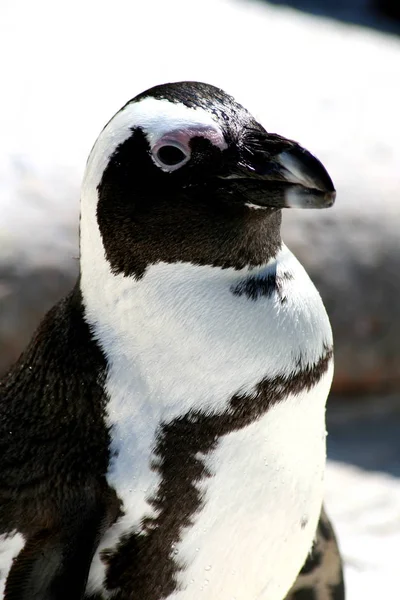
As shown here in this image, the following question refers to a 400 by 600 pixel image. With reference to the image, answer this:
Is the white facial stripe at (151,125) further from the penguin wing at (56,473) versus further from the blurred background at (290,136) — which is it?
the blurred background at (290,136)

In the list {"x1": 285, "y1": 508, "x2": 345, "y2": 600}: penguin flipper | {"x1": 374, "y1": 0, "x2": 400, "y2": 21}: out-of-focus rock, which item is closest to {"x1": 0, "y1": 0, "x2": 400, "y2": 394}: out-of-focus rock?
{"x1": 374, "y1": 0, "x2": 400, "y2": 21}: out-of-focus rock

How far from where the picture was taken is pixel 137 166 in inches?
63.8

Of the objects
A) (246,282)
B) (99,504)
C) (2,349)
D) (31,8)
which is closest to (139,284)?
(246,282)

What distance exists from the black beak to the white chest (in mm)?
146

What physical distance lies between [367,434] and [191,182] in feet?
6.14

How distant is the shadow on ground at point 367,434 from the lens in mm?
3193

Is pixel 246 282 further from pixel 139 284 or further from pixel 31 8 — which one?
pixel 31 8

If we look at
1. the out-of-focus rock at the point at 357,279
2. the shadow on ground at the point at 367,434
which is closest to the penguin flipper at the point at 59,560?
the shadow on ground at the point at 367,434

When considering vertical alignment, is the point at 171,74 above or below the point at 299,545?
above

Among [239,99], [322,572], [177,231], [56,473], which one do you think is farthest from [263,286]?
[239,99]

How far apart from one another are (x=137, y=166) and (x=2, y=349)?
1.62 m

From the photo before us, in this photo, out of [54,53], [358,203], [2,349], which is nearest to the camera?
[2,349]

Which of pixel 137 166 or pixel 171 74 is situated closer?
pixel 137 166

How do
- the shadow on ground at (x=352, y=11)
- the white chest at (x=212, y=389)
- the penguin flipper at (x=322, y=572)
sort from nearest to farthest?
the white chest at (x=212, y=389) → the penguin flipper at (x=322, y=572) → the shadow on ground at (x=352, y=11)
